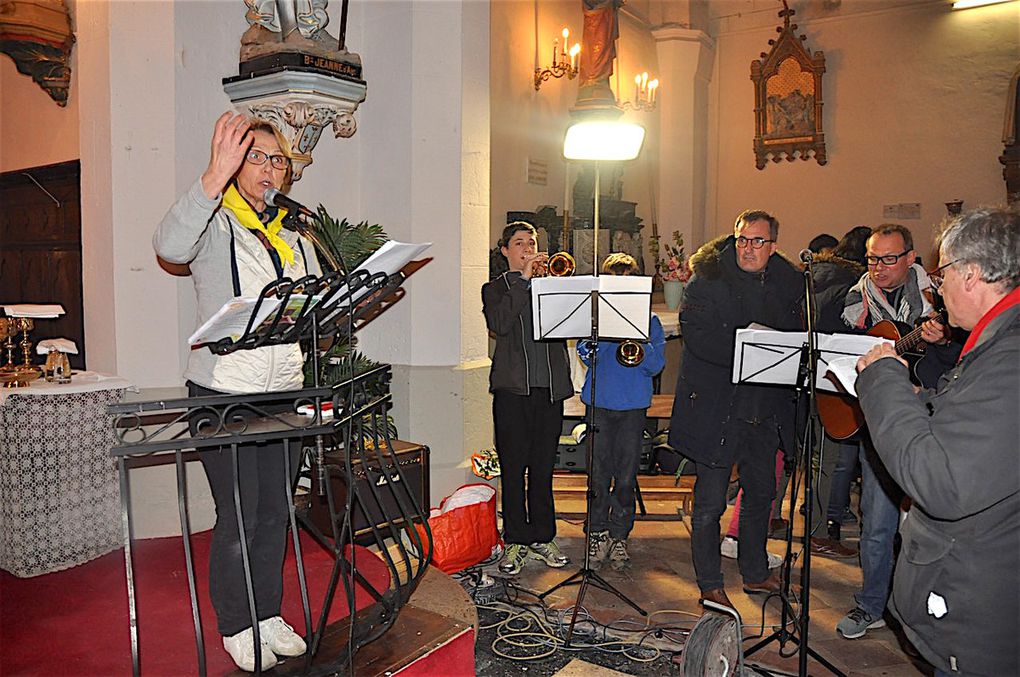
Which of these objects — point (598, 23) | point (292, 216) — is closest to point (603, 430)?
point (292, 216)

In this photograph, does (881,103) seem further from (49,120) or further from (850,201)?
(49,120)

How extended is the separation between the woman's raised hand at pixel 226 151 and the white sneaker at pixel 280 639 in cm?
122

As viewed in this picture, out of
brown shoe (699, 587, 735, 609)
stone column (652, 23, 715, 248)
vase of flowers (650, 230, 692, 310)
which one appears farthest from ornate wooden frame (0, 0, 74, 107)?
stone column (652, 23, 715, 248)

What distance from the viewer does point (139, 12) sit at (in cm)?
377

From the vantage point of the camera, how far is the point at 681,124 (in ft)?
31.1

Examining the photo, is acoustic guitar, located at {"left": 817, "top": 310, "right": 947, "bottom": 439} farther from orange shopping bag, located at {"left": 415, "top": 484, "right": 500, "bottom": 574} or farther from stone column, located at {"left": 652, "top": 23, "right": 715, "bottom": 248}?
stone column, located at {"left": 652, "top": 23, "right": 715, "bottom": 248}

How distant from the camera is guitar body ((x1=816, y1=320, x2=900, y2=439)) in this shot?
3.64m

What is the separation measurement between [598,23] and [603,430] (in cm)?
455

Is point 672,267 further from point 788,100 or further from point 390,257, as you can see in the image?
point 390,257

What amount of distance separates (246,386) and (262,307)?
571 millimetres

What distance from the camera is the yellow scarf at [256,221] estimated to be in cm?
232

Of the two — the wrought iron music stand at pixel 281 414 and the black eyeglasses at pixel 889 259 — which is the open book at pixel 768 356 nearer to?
the black eyeglasses at pixel 889 259

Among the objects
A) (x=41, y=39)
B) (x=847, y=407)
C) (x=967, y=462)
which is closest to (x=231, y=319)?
(x=967, y=462)

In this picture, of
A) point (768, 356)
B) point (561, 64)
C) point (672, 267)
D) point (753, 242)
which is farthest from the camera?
point (672, 267)
